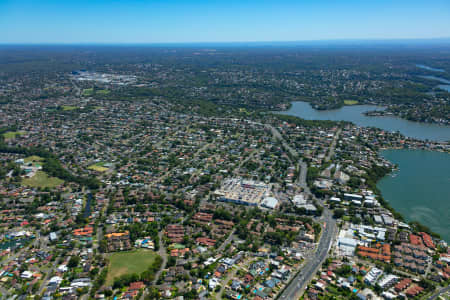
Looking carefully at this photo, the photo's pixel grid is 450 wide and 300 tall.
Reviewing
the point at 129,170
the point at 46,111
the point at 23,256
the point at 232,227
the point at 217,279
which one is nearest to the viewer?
the point at 217,279

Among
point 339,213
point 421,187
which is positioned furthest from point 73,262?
point 421,187

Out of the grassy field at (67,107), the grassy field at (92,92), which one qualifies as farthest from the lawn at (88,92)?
the grassy field at (67,107)

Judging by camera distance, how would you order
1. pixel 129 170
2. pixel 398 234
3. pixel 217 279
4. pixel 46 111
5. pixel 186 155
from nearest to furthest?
pixel 217 279 < pixel 398 234 < pixel 129 170 < pixel 186 155 < pixel 46 111

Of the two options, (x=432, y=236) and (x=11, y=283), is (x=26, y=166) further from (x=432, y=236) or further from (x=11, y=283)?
(x=432, y=236)

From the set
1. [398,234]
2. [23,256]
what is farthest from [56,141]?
[398,234]

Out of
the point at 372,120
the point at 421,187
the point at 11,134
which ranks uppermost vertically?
the point at 11,134

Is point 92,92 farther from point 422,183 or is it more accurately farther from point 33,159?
point 422,183

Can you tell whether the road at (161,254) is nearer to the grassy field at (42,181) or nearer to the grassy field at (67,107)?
the grassy field at (42,181)
